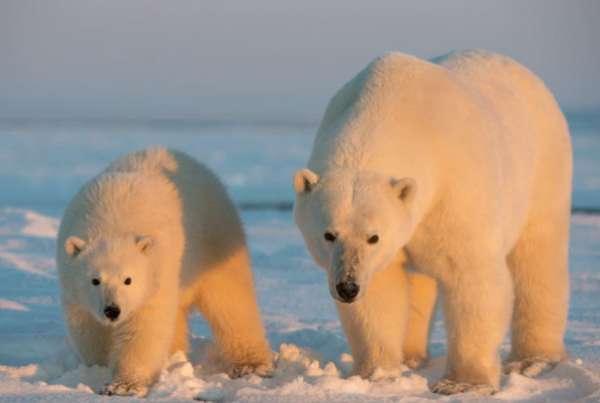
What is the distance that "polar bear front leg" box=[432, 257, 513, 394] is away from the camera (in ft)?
16.0

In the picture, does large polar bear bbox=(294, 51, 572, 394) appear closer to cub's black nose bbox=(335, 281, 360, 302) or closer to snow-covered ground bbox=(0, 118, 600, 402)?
cub's black nose bbox=(335, 281, 360, 302)

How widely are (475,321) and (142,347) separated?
143 centimetres

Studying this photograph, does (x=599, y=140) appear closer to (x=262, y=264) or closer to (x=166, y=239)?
(x=262, y=264)

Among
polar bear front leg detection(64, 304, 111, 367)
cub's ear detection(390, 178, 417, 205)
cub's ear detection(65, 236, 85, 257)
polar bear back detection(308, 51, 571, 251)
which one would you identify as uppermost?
polar bear back detection(308, 51, 571, 251)

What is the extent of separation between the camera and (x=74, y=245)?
5.07m

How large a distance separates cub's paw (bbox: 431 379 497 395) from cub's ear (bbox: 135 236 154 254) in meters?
1.38

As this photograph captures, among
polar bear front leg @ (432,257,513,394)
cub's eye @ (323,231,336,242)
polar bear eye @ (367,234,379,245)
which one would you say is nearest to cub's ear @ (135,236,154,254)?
cub's eye @ (323,231,336,242)

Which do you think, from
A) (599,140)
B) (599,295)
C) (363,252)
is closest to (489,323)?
(363,252)

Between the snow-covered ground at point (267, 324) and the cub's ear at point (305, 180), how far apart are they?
82 centimetres

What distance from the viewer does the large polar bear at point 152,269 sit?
5.02m

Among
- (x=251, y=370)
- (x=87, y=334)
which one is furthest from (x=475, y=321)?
(x=87, y=334)

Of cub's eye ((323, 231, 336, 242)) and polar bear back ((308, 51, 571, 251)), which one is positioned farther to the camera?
polar bear back ((308, 51, 571, 251))

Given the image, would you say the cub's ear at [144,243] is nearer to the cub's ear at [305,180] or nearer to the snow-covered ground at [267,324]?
the snow-covered ground at [267,324]

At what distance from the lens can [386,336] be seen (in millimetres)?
5191
